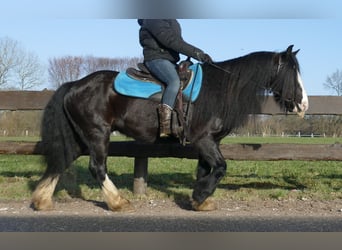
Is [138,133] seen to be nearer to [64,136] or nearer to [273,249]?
[64,136]

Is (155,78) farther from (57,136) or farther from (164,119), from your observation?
(57,136)

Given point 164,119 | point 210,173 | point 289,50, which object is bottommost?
point 210,173

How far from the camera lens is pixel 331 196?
6402mm

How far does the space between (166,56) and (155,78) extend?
33 cm

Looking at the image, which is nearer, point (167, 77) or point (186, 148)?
point (167, 77)

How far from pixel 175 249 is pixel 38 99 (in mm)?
4647

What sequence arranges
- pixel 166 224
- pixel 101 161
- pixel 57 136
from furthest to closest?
pixel 57 136, pixel 101 161, pixel 166 224

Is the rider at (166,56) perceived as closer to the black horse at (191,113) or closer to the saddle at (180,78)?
the saddle at (180,78)

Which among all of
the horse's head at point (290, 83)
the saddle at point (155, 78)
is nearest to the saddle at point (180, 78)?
the saddle at point (155, 78)

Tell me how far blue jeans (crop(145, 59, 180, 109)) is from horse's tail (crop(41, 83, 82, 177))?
4.39 feet

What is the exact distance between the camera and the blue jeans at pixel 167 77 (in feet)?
17.8

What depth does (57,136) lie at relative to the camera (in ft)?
19.4

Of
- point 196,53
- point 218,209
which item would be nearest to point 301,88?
point 196,53

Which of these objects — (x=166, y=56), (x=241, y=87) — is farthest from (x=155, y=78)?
(x=241, y=87)
